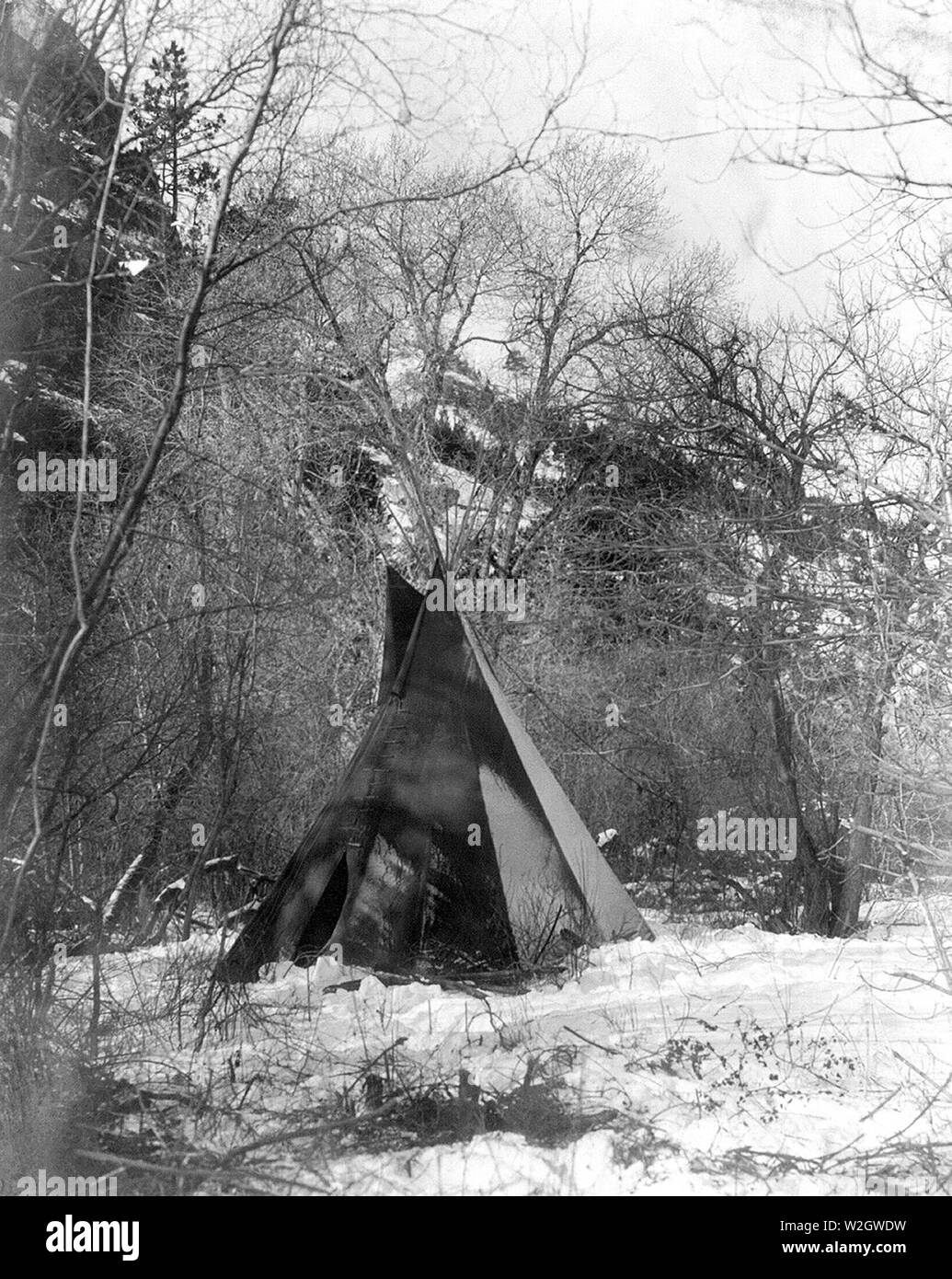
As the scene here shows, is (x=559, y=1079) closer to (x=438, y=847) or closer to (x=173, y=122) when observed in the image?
(x=438, y=847)

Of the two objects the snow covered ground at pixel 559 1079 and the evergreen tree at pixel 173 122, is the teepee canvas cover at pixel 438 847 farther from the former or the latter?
the evergreen tree at pixel 173 122

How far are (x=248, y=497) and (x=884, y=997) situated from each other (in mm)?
4655

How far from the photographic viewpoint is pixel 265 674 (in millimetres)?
13508

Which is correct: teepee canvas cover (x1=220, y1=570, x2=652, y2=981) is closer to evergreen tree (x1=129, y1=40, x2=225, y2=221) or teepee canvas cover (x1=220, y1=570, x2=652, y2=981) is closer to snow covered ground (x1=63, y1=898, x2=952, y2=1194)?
snow covered ground (x1=63, y1=898, x2=952, y2=1194)

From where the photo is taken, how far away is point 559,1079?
14.2ft

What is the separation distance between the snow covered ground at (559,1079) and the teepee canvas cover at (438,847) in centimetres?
35

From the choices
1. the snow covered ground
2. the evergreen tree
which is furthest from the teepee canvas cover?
the evergreen tree

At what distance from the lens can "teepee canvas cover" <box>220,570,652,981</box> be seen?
21.7ft

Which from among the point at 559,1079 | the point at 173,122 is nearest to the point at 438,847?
the point at 559,1079

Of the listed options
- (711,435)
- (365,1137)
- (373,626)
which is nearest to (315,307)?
(373,626)

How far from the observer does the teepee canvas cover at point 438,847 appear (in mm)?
6621

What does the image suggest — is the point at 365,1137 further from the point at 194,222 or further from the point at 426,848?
the point at 194,222

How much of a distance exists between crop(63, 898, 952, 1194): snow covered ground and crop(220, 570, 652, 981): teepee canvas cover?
354 millimetres

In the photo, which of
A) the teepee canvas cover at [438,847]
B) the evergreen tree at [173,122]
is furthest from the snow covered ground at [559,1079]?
the evergreen tree at [173,122]
